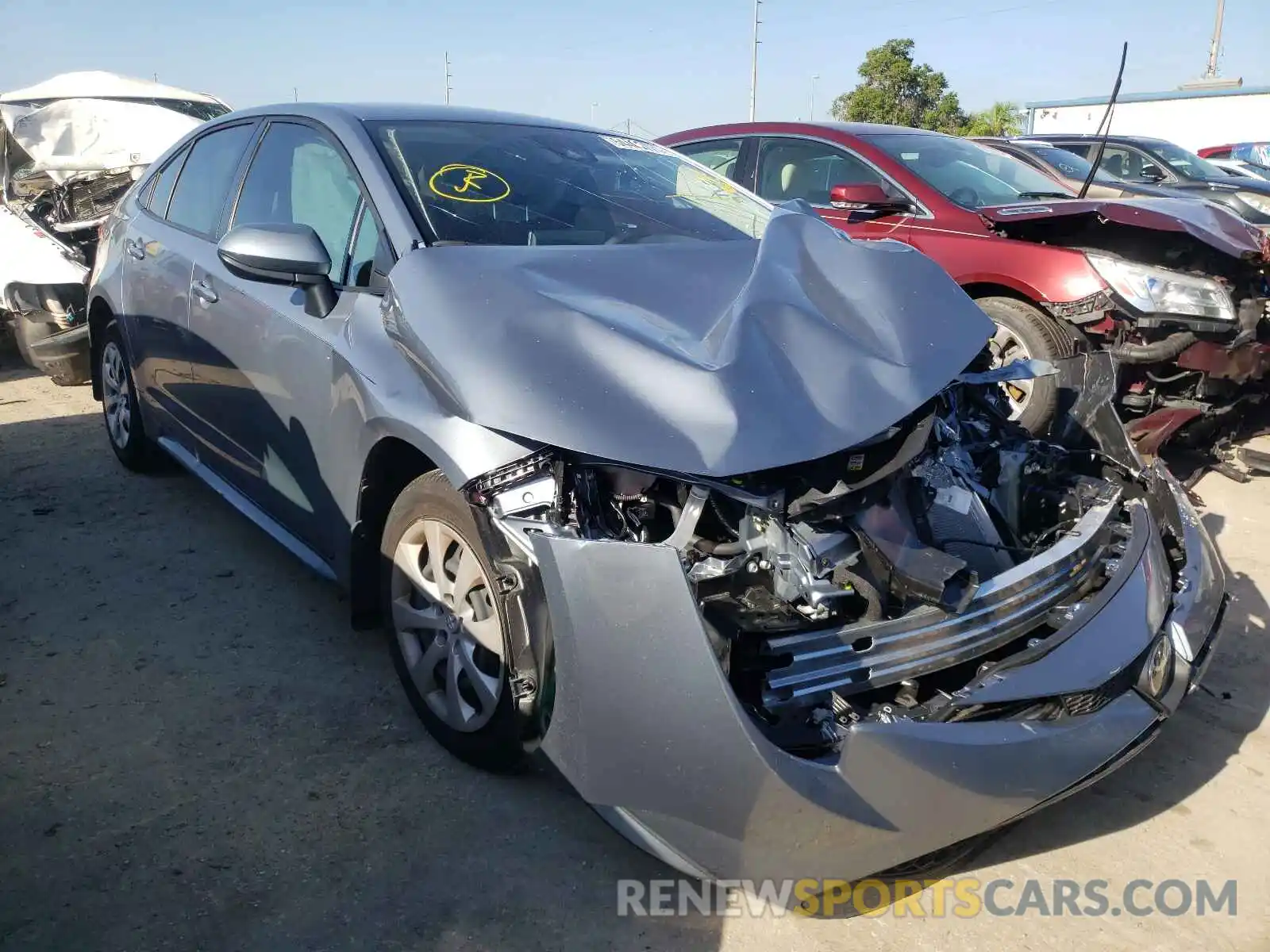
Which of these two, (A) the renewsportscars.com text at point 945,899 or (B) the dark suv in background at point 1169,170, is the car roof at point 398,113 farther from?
(B) the dark suv in background at point 1169,170

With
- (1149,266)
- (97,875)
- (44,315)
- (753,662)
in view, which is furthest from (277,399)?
(44,315)

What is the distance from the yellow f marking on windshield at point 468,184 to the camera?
3.00 m

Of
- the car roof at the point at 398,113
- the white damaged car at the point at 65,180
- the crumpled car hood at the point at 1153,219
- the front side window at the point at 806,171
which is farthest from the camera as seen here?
the white damaged car at the point at 65,180

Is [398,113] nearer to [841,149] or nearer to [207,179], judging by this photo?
[207,179]

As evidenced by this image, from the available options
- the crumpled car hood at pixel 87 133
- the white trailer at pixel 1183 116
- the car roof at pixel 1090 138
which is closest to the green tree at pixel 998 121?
the white trailer at pixel 1183 116

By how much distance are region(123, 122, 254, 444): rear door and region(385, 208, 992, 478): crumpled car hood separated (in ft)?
5.39

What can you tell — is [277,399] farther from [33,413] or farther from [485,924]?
[33,413]

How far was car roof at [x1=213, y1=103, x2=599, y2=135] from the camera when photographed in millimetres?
3283

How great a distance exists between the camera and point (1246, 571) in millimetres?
4074

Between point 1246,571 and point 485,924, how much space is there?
3439mm

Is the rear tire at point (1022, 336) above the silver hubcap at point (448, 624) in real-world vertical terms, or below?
above

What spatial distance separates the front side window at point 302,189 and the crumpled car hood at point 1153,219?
3.56 metres

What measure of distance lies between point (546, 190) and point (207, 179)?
165 cm

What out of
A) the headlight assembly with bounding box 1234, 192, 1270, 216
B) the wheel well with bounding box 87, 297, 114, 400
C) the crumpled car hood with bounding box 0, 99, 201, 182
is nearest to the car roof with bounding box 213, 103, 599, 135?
the wheel well with bounding box 87, 297, 114, 400
